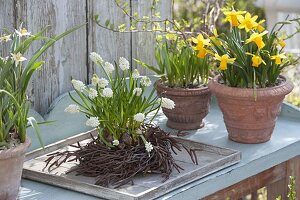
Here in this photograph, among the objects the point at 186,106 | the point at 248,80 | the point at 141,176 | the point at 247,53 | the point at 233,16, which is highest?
the point at 233,16

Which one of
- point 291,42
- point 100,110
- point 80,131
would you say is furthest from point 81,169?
point 291,42

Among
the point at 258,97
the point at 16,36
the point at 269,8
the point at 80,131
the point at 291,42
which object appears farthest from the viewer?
the point at 291,42

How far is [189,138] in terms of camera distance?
2.93 meters

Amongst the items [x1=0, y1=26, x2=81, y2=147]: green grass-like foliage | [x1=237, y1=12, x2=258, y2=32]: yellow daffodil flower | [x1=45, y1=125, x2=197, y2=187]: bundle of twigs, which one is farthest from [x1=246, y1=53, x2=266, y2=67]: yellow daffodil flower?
[x1=0, y1=26, x2=81, y2=147]: green grass-like foliage

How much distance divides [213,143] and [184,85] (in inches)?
10.7

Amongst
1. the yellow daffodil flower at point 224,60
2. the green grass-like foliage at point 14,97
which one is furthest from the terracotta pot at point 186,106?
the green grass-like foliage at point 14,97

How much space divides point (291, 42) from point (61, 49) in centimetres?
342

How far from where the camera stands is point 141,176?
2486 mm

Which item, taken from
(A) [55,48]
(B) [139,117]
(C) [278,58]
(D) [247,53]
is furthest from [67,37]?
(C) [278,58]

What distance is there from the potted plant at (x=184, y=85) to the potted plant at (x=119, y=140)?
0.37m

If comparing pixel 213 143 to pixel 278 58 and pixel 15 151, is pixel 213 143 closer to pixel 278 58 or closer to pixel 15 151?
pixel 278 58

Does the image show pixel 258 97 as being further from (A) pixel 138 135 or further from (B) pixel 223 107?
(A) pixel 138 135

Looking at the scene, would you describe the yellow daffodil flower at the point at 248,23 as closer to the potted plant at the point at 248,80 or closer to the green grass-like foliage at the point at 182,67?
the potted plant at the point at 248,80

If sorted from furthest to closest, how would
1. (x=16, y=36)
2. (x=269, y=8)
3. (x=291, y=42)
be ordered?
(x=291, y=42), (x=269, y=8), (x=16, y=36)
